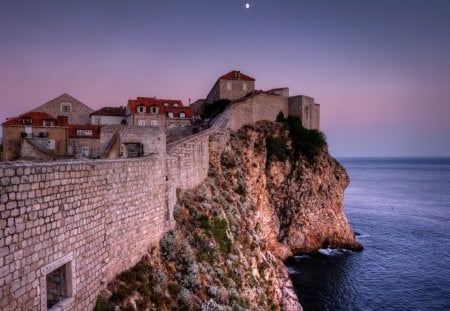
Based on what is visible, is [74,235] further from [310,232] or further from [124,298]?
[310,232]

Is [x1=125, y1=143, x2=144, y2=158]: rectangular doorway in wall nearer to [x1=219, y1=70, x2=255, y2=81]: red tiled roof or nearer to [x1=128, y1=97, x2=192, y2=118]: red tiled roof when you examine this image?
[x1=128, y1=97, x2=192, y2=118]: red tiled roof

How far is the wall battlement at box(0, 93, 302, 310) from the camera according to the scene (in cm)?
658

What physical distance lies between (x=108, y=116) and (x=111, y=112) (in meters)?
1.43

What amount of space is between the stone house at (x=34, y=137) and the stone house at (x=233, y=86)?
23.9 metres

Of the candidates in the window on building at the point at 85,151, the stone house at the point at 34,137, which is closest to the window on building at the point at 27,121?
the stone house at the point at 34,137

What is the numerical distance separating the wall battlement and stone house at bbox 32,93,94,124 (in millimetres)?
35233

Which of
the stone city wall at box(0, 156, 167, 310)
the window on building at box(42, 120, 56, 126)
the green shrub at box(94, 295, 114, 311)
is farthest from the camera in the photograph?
the window on building at box(42, 120, 56, 126)

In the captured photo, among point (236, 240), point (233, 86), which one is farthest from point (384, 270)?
point (233, 86)

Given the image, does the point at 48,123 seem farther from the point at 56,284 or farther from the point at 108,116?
the point at 56,284

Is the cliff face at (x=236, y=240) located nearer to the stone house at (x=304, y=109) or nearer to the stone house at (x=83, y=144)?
the stone house at (x=304, y=109)

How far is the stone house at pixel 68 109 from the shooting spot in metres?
43.8

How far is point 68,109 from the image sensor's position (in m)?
45.5

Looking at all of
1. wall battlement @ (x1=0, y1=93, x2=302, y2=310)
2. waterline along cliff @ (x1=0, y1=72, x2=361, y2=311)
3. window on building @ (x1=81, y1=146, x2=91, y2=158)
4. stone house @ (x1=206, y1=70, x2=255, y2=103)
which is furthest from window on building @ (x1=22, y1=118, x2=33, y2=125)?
stone house @ (x1=206, y1=70, x2=255, y2=103)

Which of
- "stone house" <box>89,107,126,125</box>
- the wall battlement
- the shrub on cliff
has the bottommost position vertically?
the wall battlement
